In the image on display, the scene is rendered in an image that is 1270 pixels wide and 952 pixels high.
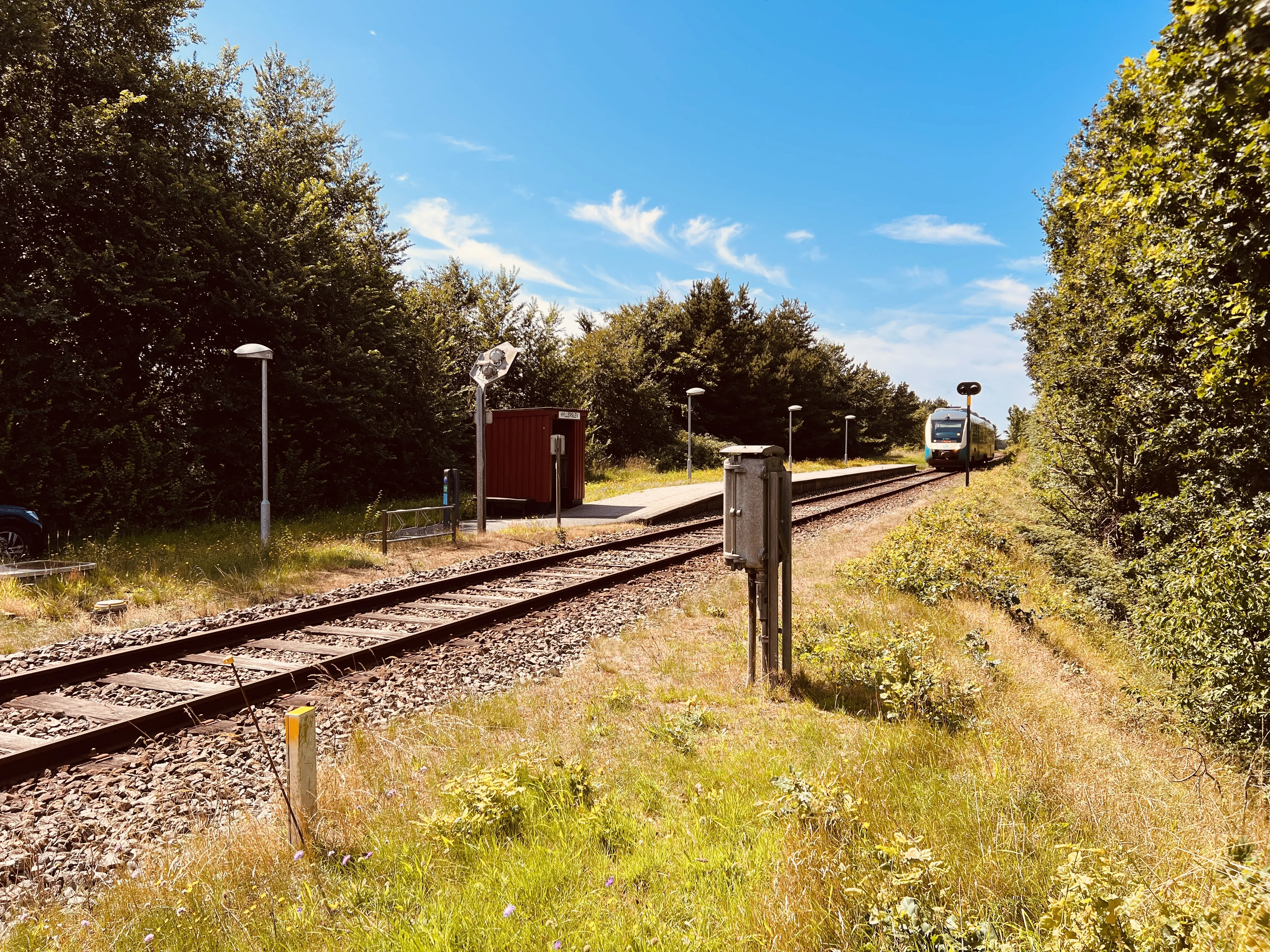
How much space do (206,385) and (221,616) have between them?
414 inches

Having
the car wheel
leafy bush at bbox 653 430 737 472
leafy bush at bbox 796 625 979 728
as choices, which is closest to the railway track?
leafy bush at bbox 796 625 979 728

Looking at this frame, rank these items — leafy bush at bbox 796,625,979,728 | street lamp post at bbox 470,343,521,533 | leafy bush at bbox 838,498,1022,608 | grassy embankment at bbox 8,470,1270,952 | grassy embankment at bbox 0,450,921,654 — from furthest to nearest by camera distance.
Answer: street lamp post at bbox 470,343,521,533 < leafy bush at bbox 838,498,1022,608 < grassy embankment at bbox 0,450,921,654 < leafy bush at bbox 796,625,979,728 < grassy embankment at bbox 8,470,1270,952

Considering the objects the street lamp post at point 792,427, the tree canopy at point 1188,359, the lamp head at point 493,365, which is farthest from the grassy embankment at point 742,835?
the street lamp post at point 792,427

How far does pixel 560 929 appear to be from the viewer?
2541mm

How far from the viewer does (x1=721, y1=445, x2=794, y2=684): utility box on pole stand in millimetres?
5133

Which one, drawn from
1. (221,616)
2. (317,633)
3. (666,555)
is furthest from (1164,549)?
(221,616)

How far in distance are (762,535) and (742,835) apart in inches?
96.5

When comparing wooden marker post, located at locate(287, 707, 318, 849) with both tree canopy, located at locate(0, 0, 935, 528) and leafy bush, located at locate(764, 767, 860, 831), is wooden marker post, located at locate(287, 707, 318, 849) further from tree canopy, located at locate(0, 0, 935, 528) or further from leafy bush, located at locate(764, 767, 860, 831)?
tree canopy, located at locate(0, 0, 935, 528)

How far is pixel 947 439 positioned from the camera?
36656mm

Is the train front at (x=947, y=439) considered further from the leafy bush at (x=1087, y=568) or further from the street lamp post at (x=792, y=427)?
the leafy bush at (x=1087, y=568)

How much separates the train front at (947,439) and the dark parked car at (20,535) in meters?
36.9

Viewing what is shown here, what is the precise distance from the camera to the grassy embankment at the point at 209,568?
7773 millimetres

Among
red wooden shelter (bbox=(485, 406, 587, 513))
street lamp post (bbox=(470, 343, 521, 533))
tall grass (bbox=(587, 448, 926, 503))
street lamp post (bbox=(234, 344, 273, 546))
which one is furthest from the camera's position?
tall grass (bbox=(587, 448, 926, 503))

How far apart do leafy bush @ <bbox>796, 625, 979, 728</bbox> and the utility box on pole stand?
0.37 meters
